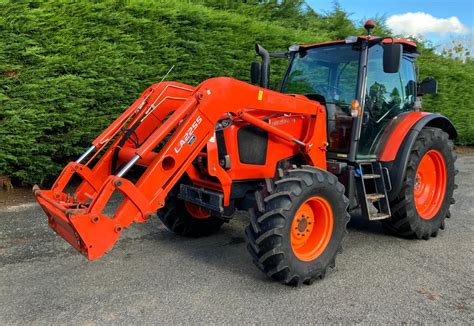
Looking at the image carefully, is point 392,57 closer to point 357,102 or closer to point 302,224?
point 357,102

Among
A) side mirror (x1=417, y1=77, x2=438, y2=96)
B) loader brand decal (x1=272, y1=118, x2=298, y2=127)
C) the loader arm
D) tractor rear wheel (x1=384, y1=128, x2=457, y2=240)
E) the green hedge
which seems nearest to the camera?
the loader arm

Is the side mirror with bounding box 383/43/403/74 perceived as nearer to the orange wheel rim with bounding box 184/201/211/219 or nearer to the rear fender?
the rear fender

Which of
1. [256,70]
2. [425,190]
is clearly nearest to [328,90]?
[256,70]

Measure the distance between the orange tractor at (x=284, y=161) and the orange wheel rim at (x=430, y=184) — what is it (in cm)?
1

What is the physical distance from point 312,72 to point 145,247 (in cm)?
260

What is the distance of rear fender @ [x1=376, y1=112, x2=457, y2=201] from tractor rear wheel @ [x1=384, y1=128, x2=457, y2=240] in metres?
0.12

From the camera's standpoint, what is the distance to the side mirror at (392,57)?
3859 millimetres

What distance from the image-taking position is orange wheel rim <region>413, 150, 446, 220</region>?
194 inches

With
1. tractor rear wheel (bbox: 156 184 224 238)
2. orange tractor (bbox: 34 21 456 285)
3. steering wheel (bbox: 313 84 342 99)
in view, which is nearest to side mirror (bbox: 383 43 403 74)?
orange tractor (bbox: 34 21 456 285)

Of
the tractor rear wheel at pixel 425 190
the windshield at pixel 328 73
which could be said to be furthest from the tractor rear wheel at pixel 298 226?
the windshield at pixel 328 73

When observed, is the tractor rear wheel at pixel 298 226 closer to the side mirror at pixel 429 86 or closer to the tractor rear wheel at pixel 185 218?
the tractor rear wheel at pixel 185 218

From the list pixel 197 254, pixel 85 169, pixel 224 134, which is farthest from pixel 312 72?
pixel 85 169

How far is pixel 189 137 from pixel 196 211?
1.54 m

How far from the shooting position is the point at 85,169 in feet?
11.8
